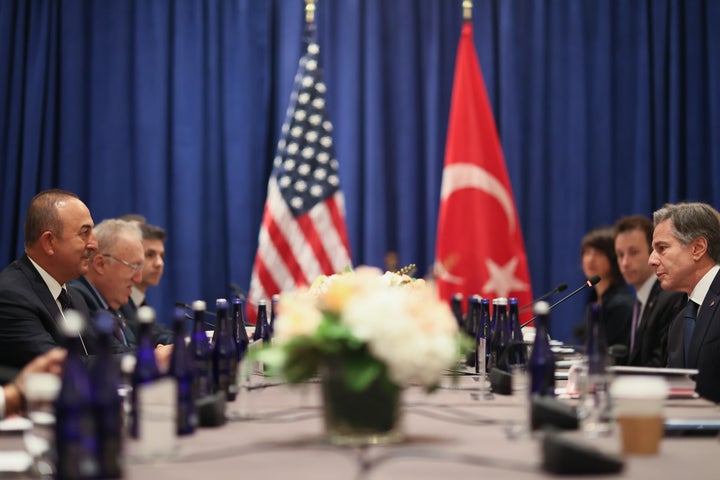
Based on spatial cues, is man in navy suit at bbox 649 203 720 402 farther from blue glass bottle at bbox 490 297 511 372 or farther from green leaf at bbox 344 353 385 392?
green leaf at bbox 344 353 385 392

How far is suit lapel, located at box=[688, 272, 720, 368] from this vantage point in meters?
3.35

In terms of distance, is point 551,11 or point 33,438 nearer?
point 33,438

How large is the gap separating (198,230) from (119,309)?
6.20 feet

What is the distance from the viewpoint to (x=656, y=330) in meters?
4.53

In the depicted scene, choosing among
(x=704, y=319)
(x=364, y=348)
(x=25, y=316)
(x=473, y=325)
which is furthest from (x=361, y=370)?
(x=473, y=325)

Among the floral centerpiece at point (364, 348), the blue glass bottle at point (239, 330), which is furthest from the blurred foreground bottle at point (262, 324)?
the floral centerpiece at point (364, 348)

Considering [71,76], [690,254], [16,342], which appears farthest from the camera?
[71,76]

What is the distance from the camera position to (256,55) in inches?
266

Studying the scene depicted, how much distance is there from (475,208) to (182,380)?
4.29 m

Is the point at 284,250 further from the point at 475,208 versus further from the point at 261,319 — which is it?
the point at 261,319

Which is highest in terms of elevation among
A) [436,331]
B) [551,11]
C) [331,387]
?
[551,11]

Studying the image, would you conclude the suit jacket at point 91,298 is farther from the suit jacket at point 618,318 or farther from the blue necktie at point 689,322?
the suit jacket at point 618,318

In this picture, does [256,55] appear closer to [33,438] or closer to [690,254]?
[690,254]

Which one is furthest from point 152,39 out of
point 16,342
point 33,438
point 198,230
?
point 33,438
